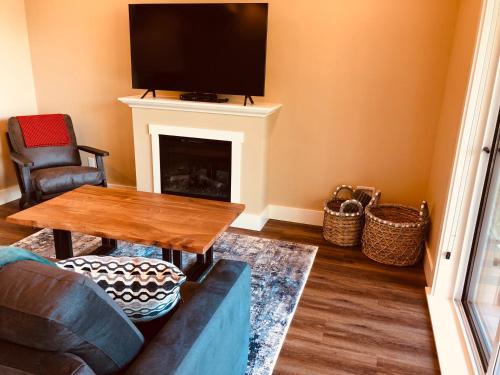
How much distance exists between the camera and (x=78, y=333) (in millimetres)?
1014

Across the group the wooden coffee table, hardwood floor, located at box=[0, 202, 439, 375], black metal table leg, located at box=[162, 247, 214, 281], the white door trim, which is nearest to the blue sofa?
the wooden coffee table

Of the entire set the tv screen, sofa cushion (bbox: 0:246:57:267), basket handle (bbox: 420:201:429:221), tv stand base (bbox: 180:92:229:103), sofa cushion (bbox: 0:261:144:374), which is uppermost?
the tv screen

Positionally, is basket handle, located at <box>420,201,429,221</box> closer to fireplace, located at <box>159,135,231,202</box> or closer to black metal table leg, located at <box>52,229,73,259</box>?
fireplace, located at <box>159,135,231,202</box>

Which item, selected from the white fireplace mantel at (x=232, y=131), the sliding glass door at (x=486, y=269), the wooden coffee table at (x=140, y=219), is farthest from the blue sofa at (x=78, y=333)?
the white fireplace mantel at (x=232, y=131)

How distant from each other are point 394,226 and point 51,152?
10.5 feet

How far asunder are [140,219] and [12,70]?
9.28 ft

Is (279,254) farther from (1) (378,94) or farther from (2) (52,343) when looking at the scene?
(2) (52,343)

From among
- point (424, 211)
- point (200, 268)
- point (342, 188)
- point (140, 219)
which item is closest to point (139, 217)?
point (140, 219)

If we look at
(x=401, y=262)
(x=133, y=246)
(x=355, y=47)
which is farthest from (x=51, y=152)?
(x=401, y=262)

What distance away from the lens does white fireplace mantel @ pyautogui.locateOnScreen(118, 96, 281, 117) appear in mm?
3425

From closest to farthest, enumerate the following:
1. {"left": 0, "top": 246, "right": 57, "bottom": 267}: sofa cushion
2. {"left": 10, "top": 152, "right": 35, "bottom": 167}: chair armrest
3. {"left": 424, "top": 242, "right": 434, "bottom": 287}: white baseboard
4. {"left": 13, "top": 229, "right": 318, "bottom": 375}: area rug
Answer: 1. {"left": 0, "top": 246, "right": 57, "bottom": 267}: sofa cushion
2. {"left": 13, "top": 229, "right": 318, "bottom": 375}: area rug
3. {"left": 424, "top": 242, "right": 434, "bottom": 287}: white baseboard
4. {"left": 10, "top": 152, "right": 35, "bottom": 167}: chair armrest

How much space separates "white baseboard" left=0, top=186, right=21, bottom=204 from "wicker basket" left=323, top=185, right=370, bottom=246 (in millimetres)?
3217

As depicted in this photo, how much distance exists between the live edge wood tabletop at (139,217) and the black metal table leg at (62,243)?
19 centimetres

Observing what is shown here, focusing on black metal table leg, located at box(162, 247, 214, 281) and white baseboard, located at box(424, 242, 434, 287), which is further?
white baseboard, located at box(424, 242, 434, 287)
